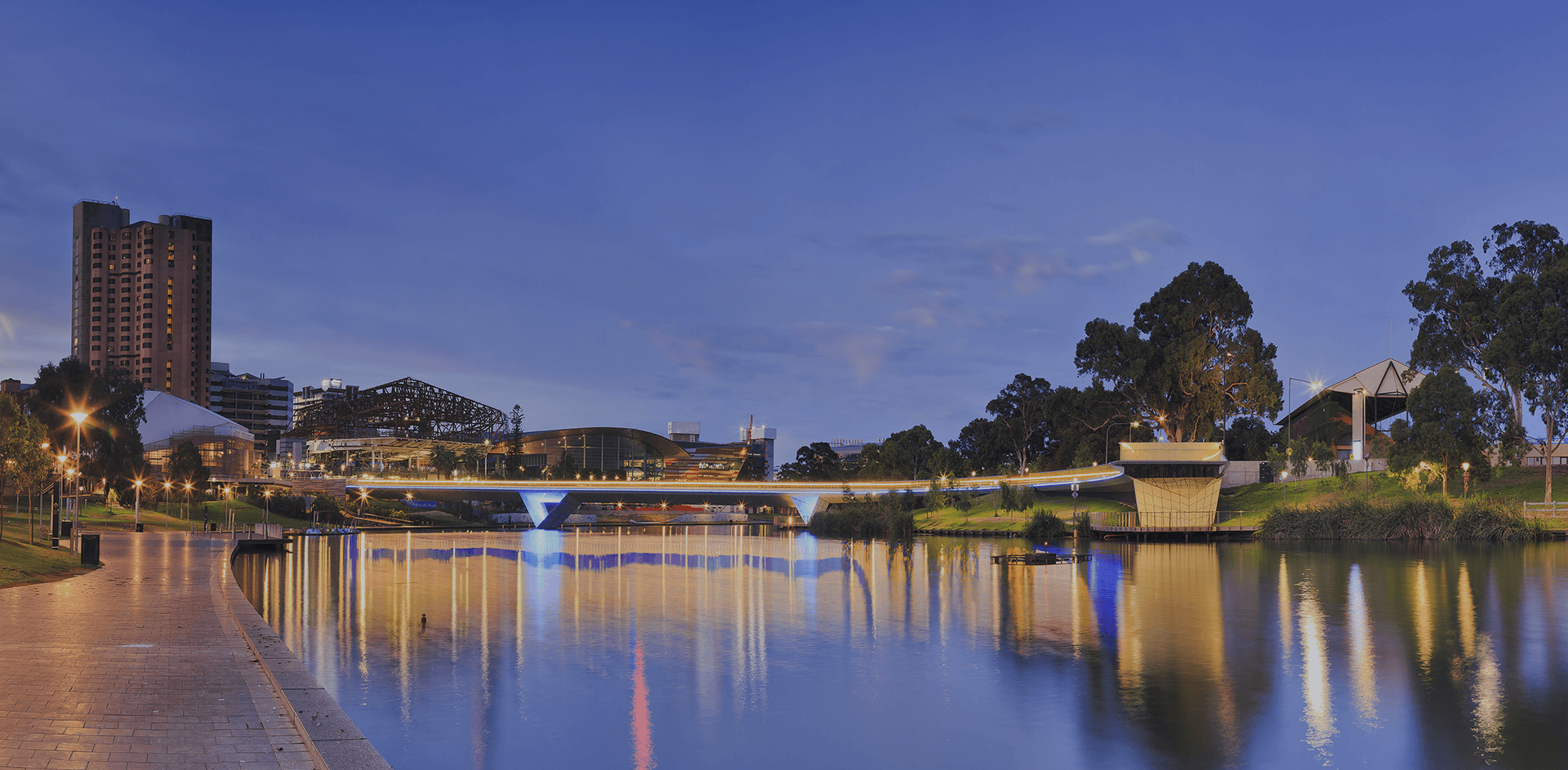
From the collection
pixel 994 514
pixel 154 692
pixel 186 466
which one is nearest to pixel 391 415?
pixel 186 466

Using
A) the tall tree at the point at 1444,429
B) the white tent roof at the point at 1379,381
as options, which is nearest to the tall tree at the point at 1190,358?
the tall tree at the point at 1444,429

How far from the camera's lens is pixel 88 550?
4000 centimetres

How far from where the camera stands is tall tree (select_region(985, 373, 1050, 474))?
144 m

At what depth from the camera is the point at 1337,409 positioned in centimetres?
13700

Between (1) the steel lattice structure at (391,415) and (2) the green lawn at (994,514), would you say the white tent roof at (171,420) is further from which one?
(2) the green lawn at (994,514)

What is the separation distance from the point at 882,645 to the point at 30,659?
20.8 meters

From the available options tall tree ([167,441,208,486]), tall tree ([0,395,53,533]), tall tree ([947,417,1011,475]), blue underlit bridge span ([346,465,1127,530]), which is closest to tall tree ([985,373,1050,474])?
tall tree ([947,417,1011,475])

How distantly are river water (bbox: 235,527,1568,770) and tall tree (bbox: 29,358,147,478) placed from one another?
40.6 meters

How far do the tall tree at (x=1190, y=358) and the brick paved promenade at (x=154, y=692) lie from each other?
3547 inches

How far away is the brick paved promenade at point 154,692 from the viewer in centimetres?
1241

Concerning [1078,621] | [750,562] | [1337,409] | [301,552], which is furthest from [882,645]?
[1337,409]

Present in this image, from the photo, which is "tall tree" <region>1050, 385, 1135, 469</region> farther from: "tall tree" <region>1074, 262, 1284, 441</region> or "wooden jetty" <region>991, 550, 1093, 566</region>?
"wooden jetty" <region>991, 550, 1093, 566</region>

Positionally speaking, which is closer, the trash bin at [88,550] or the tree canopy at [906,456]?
the trash bin at [88,550]

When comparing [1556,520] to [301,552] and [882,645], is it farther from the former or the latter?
[301,552]
